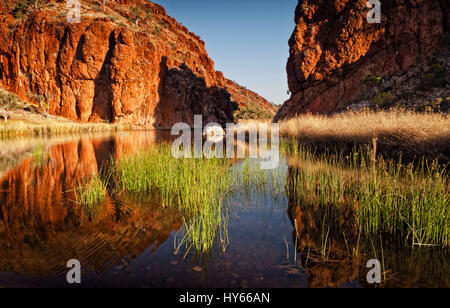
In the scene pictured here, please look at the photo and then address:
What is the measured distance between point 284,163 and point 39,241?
8.18 metres

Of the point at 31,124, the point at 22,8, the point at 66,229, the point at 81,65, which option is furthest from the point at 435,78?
the point at 22,8

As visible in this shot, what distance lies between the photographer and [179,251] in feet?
11.8

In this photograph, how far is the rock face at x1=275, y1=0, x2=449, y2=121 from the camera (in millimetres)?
23422

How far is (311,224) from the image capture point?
14.6 feet

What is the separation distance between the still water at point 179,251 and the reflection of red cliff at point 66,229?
15 mm

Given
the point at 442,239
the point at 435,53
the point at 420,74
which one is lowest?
the point at 442,239

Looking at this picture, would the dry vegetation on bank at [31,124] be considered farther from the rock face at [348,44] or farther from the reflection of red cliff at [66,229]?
the rock face at [348,44]

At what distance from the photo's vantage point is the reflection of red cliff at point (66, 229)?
332cm

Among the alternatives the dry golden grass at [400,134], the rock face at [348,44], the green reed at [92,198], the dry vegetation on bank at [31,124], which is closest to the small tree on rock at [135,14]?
the dry vegetation on bank at [31,124]

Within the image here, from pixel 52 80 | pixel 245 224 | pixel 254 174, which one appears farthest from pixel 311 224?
pixel 52 80

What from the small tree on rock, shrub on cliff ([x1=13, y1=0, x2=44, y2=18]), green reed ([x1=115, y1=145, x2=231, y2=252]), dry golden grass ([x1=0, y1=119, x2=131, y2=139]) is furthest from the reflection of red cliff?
the small tree on rock

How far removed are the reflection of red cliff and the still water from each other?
2 centimetres
